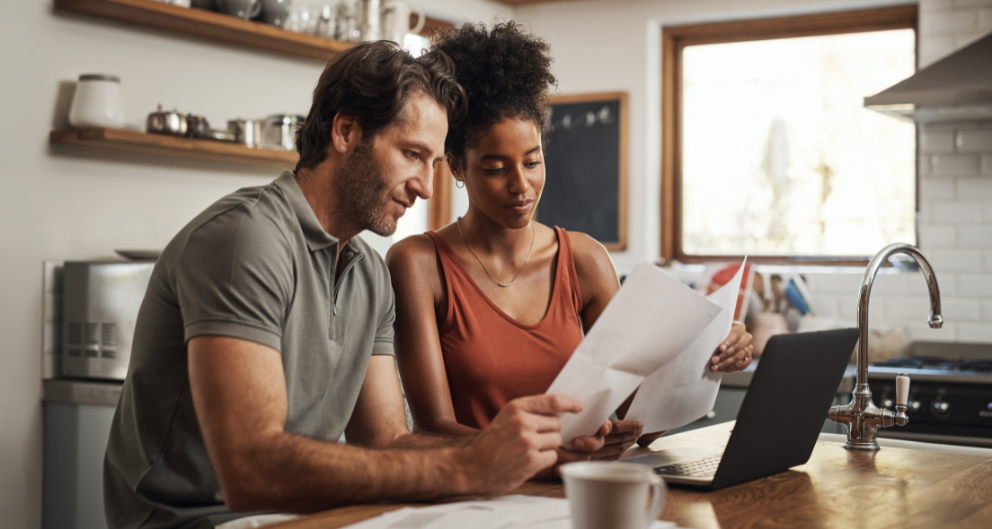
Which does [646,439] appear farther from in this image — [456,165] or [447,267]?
[456,165]

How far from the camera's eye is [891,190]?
4137 millimetres

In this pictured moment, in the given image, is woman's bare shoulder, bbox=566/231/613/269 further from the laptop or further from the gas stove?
the gas stove

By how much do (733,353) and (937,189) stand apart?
9.11 ft

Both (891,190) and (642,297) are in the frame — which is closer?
(642,297)

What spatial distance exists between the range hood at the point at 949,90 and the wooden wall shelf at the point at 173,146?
2176 mm

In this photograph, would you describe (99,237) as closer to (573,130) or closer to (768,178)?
(573,130)

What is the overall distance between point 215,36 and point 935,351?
299 centimetres

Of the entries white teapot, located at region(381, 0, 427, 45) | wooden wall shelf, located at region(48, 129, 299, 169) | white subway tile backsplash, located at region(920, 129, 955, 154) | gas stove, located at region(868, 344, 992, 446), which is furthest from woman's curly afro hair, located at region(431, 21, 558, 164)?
white subway tile backsplash, located at region(920, 129, 955, 154)

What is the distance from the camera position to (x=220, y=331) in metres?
1.18

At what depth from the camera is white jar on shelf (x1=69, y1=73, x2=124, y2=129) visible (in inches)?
114

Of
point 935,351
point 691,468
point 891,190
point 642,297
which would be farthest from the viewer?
point 891,190

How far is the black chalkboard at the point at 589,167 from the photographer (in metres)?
4.59

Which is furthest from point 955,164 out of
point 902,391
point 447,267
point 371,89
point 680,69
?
point 371,89

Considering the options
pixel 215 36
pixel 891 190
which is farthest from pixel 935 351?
pixel 215 36
